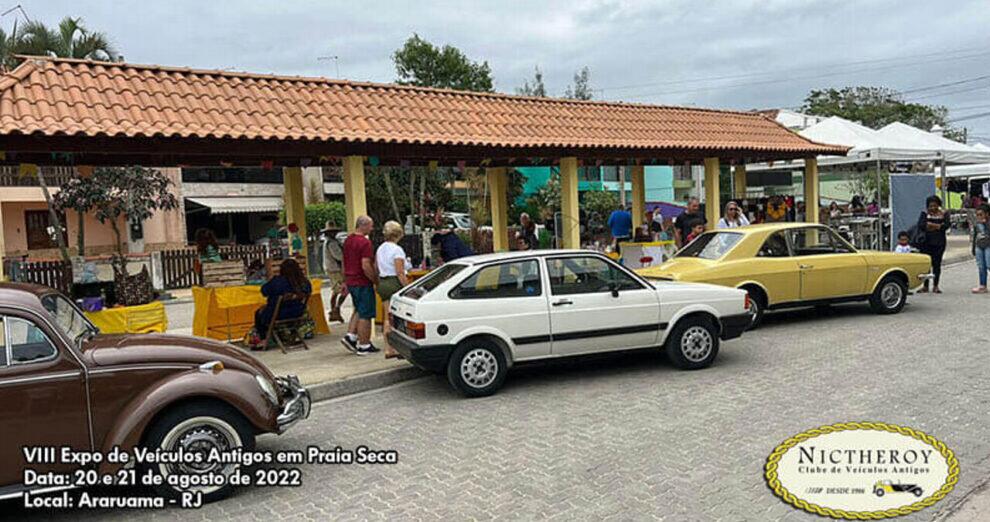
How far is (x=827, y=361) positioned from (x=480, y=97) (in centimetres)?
722

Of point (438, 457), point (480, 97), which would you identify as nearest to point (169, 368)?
point (438, 457)

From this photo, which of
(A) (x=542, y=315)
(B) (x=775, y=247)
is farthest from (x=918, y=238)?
(A) (x=542, y=315)

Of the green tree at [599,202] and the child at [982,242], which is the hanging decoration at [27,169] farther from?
the green tree at [599,202]

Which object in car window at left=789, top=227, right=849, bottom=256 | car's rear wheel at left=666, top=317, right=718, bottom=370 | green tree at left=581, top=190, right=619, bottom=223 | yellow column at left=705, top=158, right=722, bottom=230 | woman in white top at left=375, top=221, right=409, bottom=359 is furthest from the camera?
green tree at left=581, top=190, right=619, bottom=223

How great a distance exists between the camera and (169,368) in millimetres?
4598

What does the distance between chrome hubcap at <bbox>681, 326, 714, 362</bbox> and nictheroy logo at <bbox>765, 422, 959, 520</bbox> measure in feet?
7.24

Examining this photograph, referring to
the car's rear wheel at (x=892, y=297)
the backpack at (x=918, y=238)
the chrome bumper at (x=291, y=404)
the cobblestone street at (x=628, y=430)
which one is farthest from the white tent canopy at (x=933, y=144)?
the chrome bumper at (x=291, y=404)

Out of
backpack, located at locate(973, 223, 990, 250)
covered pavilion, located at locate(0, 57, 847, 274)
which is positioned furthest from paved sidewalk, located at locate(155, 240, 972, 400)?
backpack, located at locate(973, 223, 990, 250)

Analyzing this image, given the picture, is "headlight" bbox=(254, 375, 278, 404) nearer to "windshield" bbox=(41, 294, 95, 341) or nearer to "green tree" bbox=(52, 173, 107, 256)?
"windshield" bbox=(41, 294, 95, 341)

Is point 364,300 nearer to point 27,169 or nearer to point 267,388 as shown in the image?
point 267,388

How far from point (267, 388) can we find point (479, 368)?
258cm

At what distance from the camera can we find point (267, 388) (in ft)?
16.3

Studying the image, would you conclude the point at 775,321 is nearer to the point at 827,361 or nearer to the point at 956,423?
the point at 827,361

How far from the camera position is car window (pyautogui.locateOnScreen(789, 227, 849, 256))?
10234mm
